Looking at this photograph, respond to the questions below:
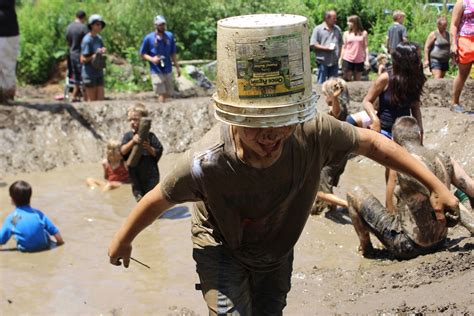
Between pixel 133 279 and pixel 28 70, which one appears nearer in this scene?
pixel 133 279

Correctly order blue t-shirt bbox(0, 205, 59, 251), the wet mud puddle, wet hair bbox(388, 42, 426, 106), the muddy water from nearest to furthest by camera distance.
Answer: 1. the muddy water
2. the wet mud puddle
3. wet hair bbox(388, 42, 426, 106)
4. blue t-shirt bbox(0, 205, 59, 251)

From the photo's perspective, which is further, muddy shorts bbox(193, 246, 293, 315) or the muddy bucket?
muddy shorts bbox(193, 246, 293, 315)

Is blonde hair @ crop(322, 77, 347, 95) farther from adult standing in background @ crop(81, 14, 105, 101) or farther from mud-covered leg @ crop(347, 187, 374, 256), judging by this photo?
adult standing in background @ crop(81, 14, 105, 101)

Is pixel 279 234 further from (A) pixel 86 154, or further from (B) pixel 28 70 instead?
(B) pixel 28 70

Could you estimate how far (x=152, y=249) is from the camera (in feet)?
28.4

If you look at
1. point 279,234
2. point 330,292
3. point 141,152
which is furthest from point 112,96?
point 279,234

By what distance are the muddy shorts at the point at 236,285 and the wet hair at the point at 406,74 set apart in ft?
13.5

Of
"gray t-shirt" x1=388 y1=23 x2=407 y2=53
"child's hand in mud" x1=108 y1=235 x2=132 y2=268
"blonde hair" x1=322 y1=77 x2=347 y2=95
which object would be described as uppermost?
"child's hand in mud" x1=108 y1=235 x2=132 y2=268

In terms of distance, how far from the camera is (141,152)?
9.21 metres

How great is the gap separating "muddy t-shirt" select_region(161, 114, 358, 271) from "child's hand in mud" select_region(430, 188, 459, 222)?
0.49 m

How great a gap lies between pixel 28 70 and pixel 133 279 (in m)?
12.0

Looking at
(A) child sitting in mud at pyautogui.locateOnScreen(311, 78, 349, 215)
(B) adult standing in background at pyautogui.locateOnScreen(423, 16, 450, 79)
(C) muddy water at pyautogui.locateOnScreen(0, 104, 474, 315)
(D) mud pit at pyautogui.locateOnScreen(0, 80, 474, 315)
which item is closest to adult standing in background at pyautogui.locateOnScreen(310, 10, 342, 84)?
(B) adult standing in background at pyautogui.locateOnScreen(423, 16, 450, 79)

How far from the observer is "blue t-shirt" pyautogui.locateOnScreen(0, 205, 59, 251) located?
8.55 m

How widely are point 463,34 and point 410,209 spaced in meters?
4.16
